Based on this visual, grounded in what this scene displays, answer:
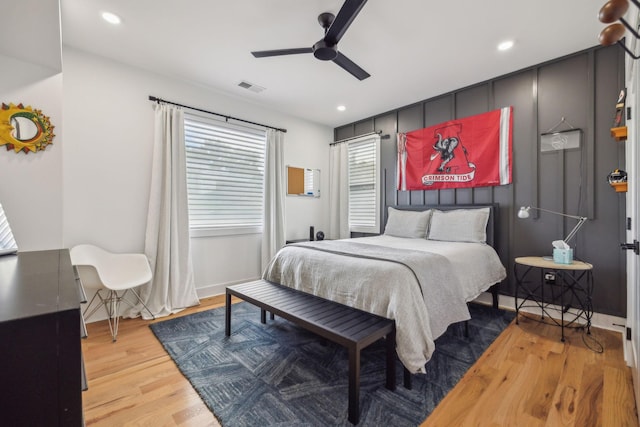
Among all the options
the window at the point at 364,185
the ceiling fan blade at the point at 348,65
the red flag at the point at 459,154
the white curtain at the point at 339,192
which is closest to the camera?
the ceiling fan blade at the point at 348,65

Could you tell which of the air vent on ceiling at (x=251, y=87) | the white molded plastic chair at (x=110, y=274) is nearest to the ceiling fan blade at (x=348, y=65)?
the air vent on ceiling at (x=251, y=87)

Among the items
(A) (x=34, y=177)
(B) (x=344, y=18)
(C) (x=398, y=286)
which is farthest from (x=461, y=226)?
(A) (x=34, y=177)

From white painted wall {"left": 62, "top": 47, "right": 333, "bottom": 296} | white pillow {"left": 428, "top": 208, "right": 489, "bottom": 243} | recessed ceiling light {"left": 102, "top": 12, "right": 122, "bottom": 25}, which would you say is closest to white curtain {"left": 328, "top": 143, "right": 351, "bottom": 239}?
white pillow {"left": 428, "top": 208, "right": 489, "bottom": 243}

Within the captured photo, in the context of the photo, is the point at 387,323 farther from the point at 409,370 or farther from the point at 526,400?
the point at 526,400

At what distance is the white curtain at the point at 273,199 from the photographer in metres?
3.99

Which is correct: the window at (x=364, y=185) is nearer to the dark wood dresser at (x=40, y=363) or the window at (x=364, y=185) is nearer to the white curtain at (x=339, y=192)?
the white curtain at (x=339, y=192)

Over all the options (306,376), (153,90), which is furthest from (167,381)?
(153,90)

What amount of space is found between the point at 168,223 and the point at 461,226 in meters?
3.20

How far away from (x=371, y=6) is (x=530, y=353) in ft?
9.43

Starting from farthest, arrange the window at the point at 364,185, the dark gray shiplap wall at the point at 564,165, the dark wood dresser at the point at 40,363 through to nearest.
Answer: the window at the point at 364,185, the dark gray shiplap wall at the point at 564,165, the dark wood dresser at the point at 40,363

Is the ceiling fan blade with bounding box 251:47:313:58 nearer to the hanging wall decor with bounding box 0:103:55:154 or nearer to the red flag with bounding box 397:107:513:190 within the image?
the hanging wall decor with bounding box 0:103:55:154

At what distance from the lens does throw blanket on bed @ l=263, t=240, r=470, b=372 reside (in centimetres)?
173

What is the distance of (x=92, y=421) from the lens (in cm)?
148

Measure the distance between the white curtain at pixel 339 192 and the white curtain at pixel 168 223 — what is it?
2.39 m
